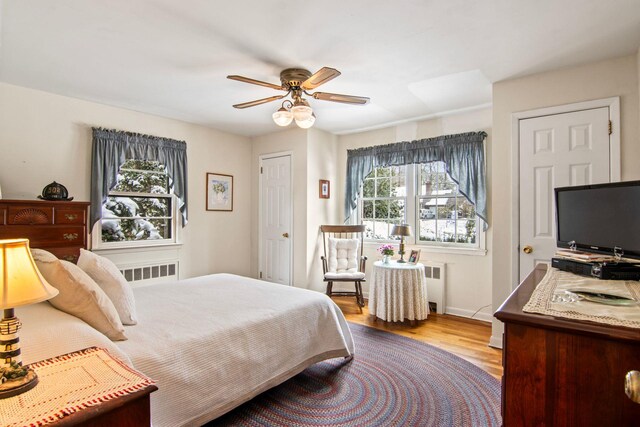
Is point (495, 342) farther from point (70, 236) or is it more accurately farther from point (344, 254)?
point (70, 236)

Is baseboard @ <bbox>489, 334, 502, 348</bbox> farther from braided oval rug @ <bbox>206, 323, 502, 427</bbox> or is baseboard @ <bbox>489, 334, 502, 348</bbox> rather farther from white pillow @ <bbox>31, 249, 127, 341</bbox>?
white pillow @ <bbox>31, 249, 127, 341</bbox>

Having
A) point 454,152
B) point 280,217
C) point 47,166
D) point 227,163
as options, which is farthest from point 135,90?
point 454,152

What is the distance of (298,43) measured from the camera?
7.72 ft

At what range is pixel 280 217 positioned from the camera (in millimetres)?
4910

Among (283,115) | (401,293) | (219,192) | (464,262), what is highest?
(283,115)

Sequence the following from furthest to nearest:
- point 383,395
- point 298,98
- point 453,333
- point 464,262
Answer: point 464,262 < point 453,333 < point 298,98 < point 383,395

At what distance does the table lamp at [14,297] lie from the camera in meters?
0.91

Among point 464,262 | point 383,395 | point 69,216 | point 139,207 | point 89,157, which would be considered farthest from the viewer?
point 139,207

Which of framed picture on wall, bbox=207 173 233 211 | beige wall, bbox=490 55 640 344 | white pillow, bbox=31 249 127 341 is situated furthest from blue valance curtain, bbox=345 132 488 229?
white pillow, bbox=31 249 127 341

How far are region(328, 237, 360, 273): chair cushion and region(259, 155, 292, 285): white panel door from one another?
66 cm

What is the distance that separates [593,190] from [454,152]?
7.70ft

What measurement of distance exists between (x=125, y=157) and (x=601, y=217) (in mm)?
4289

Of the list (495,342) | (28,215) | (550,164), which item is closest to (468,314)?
(495,342)

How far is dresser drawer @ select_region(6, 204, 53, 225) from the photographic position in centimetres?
270
